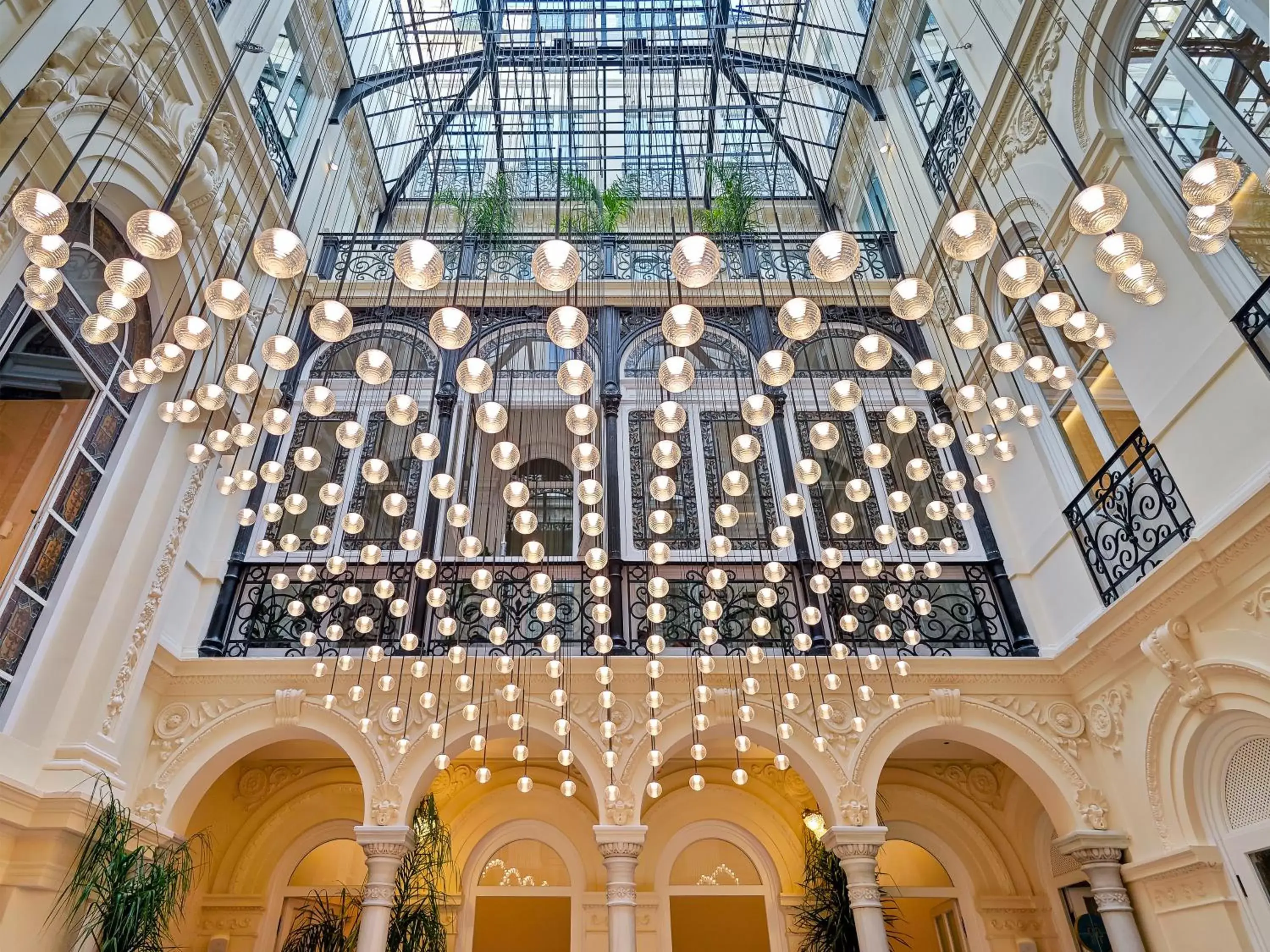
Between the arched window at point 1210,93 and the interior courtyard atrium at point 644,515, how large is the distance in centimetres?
3

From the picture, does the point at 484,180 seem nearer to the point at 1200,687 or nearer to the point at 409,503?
the point at 409,503

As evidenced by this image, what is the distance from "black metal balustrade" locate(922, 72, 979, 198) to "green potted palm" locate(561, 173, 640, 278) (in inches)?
127

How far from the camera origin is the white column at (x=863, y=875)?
5.15 m

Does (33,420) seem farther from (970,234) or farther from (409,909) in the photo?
(970,234)

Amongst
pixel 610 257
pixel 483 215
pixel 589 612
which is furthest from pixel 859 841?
pixel 483 215

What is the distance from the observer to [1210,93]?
4.33 m

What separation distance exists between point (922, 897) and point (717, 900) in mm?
1922

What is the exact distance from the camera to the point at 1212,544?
13.6 feet

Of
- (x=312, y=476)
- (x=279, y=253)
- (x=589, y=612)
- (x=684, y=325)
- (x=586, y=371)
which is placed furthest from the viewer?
(x=312, y=476)

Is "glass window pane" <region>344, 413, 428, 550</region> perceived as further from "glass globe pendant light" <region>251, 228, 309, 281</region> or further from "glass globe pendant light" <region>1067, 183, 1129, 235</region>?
"glass globe pendant light" <region>1067, 183, 1129, 235</region>

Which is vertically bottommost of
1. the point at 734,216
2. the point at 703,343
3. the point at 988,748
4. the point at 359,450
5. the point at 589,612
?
the point at 988,748

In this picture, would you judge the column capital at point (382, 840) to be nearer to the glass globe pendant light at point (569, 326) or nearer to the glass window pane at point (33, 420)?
the glass window pane at point (33, 420)

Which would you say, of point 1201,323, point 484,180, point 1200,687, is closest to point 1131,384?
point 1201,323

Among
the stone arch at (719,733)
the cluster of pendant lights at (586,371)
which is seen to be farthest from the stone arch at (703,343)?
the stone arch at (719,733)
